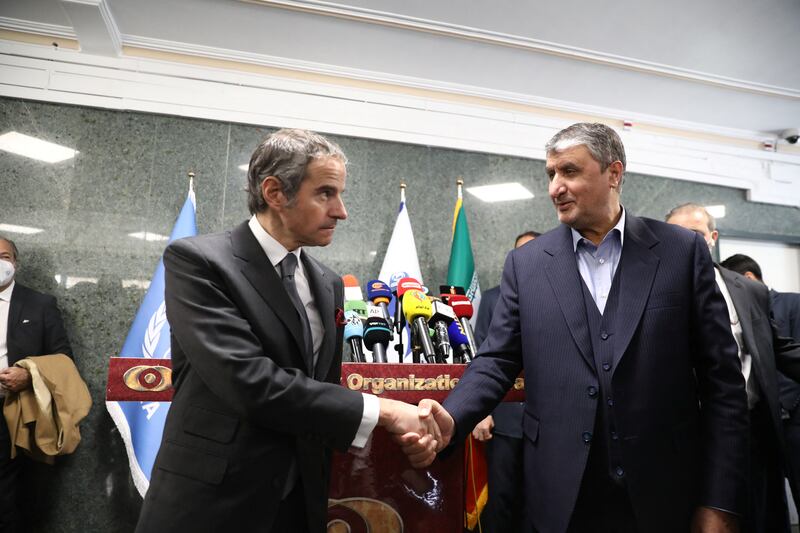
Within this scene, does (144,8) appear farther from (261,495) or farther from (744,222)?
(744,222)

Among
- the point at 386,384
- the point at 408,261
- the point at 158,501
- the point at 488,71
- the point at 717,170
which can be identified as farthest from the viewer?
the point at 717,170

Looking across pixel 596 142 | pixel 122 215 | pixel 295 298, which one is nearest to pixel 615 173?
pixel 596 142

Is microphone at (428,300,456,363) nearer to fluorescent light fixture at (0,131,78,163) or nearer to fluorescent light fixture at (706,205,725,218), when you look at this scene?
fluorescent light fixture at (0,131,78,163)

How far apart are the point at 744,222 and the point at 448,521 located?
194 inches

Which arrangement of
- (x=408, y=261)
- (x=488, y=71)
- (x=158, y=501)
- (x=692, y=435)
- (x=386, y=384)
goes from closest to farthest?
(x=158, y=501), (x=692, y=435), (x=386, y=384), (x=408, y=261), (x=488, y=71)

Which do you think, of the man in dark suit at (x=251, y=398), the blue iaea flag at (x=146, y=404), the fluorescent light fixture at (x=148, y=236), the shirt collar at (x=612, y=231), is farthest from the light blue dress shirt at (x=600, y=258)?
the fluorescent light fixture at (x=148, y=236)

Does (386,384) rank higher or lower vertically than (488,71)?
lower

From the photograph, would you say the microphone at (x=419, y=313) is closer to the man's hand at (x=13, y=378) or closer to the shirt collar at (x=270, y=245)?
the shirt collar at (x=270, y=245)

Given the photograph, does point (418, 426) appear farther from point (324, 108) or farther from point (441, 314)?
point (324, 108)

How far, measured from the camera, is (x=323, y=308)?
A: 1.39 meters

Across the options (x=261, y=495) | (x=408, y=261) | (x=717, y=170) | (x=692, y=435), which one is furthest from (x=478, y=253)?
(x=261, y=495)

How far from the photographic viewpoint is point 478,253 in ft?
14.3

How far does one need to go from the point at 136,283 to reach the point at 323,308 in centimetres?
277

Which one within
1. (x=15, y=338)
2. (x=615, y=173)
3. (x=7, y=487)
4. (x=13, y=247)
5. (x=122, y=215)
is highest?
(x=122, y=215)
